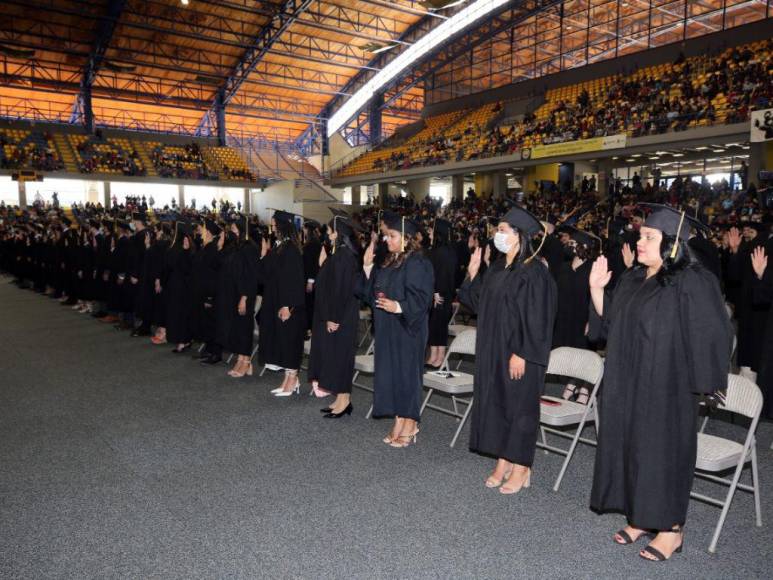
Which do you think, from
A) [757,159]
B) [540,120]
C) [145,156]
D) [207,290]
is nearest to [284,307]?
[207,290]

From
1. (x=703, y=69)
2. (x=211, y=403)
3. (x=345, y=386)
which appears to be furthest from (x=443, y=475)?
(x=703, y=69)

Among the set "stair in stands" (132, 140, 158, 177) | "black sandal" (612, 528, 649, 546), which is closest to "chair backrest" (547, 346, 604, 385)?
"black sandal" (612, 528, 649, 546)

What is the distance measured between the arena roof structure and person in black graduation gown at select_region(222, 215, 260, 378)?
65.3 ft

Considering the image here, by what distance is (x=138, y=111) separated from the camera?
33.8 m

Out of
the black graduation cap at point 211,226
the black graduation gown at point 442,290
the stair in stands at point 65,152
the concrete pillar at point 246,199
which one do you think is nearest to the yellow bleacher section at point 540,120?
the concrete pillar at point 246,199

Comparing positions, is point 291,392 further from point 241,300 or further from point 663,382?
point 663,382

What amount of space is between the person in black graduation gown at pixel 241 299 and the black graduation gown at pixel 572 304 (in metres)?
3.21

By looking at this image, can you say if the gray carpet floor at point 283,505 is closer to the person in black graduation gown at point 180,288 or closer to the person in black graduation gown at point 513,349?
the person in black graduation gown at point 513,349

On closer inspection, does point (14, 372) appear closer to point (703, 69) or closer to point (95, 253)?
point (95, 253)

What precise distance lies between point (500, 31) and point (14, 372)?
25.4 metres

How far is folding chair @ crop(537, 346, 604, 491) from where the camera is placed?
3.86m

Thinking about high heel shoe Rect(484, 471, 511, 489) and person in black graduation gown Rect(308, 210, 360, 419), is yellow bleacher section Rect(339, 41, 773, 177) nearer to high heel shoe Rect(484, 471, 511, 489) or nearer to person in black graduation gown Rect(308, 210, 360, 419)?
person in black graduation gown Rect(308, 210, 360, 419)

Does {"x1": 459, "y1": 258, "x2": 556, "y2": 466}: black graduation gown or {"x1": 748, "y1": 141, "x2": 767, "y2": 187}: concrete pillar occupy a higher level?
{"x1": 748, "y1": 141, "x2": 767, "y2": 187}: concrete pillar

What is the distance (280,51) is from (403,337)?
2858 cm
